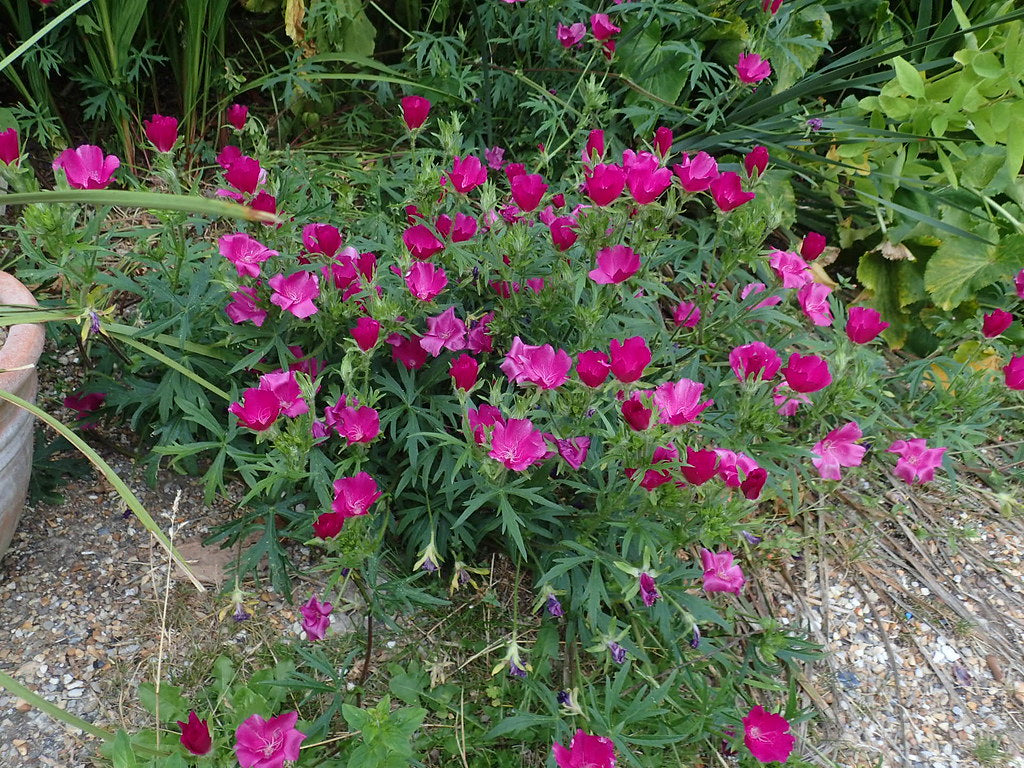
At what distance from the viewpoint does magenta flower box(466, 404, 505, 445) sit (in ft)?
5.12

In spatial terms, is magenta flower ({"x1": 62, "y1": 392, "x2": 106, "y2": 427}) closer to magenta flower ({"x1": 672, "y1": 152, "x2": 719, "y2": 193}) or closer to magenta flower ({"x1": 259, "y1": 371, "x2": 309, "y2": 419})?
magenta flower ({"x1": 259, "y1": 371, "x2": 309, "y2": 419})

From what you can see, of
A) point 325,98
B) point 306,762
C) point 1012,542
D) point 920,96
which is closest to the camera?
point 306,762

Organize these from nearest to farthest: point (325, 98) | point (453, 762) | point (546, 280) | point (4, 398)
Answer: point (4, 398) → point (453, 762) → point (546, 280) → point (325, 98)

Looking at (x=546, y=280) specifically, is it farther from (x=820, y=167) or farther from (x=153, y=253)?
(x=820, y=167)

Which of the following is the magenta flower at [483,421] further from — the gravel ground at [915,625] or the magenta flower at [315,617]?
the gravel ground at [915,625]

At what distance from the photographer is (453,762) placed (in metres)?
1.77

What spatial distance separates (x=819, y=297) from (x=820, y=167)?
4.19 ft

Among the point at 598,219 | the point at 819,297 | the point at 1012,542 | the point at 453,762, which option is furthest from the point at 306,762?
the point at 1012,542

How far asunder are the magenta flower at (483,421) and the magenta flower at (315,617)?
1.50 feet

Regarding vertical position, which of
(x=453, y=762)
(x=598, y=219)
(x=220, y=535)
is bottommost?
(x=453, y=762)

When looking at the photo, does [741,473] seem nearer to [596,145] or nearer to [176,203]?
[596,145]

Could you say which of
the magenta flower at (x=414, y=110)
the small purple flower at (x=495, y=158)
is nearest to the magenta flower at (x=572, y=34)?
the small purple flower at (x=495, y=158)

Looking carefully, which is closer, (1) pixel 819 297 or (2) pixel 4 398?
(2) pixel 4 398

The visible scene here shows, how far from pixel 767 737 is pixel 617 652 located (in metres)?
0.32
